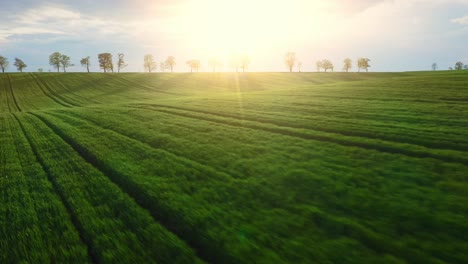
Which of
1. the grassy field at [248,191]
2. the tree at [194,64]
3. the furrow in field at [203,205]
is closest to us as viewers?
the furrow in field at [203,205]

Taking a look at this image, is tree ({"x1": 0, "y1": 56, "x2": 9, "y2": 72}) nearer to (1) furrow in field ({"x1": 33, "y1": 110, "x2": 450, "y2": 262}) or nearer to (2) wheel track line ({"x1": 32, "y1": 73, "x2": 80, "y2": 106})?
(2) wheel track line ({"x1": 32, "y1": 73, "x2": 80, "y2": 106})

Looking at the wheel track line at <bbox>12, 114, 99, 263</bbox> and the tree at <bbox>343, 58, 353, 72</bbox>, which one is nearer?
the wheel track line at <bbox>12, 114, 99, 263</bbox>

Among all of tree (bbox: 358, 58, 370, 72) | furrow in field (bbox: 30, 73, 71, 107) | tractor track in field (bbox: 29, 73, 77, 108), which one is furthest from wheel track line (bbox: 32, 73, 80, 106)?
tree (bbox: 358, 58, 370, 72)

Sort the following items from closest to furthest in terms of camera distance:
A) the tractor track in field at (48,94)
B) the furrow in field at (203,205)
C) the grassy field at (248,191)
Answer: the furrow in field at (203,205) < the grassy field at (248,191) < the tractor track in field at (48,94)

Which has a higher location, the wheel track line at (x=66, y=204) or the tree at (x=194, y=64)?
the tree at (x=194, y=64)

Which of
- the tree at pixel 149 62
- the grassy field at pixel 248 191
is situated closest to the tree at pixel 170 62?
the tree at pixel 149 62

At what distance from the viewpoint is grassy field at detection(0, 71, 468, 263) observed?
8219mm

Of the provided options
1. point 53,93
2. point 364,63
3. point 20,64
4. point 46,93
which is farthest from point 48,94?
point 364,63

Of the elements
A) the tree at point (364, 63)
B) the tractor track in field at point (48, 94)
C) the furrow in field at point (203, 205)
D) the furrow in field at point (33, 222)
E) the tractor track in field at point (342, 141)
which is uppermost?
the tree at point (364, 63)

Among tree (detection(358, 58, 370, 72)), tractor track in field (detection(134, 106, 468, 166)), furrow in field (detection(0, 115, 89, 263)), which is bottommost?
furrow in field (detection(0, 115, 89, 263))

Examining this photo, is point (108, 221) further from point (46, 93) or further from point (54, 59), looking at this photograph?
A: point (54, 59)

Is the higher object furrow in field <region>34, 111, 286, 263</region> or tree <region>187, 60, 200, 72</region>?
tree <region>187, 60, 200, 72</region>

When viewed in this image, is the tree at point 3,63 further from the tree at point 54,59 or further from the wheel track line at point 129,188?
the wheel track line at point 129,188

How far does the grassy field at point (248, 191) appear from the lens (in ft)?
27.0
